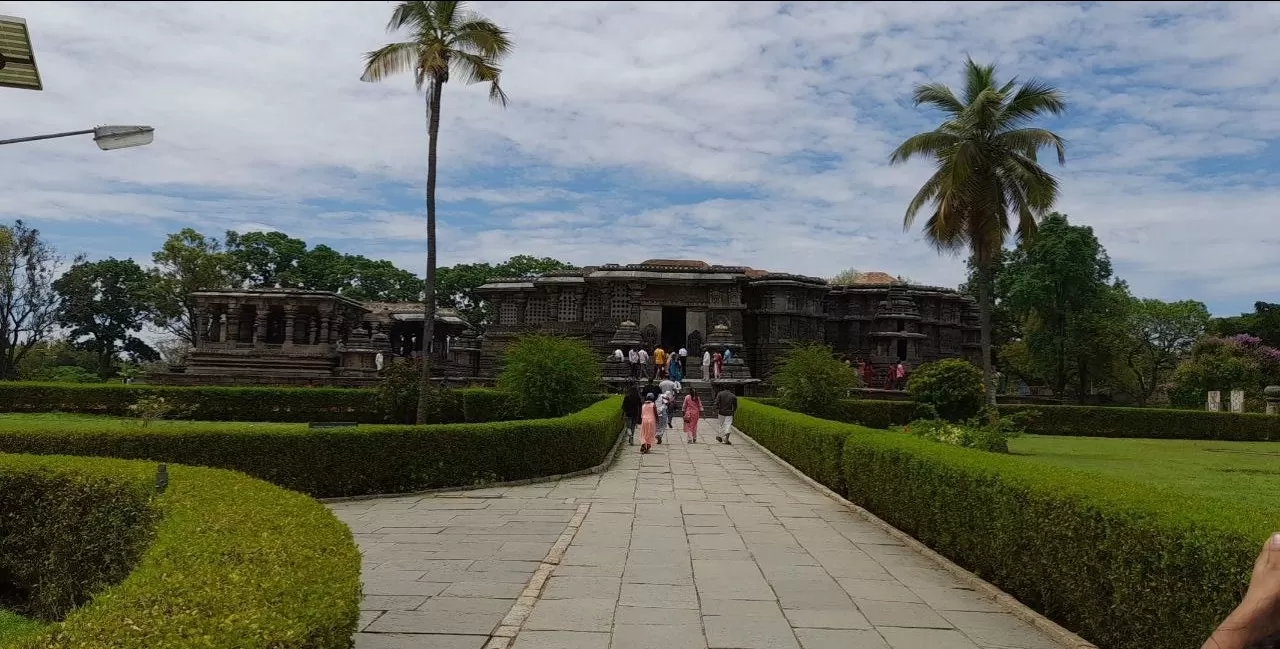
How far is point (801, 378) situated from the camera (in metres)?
22.3

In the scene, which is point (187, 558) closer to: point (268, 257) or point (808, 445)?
point (808, 445)

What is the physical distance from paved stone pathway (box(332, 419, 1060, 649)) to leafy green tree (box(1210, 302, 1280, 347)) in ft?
161

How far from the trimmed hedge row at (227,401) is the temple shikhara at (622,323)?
21.5 feet

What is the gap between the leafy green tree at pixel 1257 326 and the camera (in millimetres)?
47438

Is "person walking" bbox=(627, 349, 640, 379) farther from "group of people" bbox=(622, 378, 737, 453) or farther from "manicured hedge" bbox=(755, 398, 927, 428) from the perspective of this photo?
"group of people" bbox=(622, 378, 737, 453)

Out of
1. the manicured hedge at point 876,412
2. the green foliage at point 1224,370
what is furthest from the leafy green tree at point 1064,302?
the manicured hedge at point 876,412

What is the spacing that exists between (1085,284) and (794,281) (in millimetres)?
13718

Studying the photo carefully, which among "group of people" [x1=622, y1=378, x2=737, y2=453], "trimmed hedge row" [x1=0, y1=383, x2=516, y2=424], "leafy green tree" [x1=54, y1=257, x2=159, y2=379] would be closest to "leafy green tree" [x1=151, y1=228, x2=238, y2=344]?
"leafy green tree" [x1=54, y1=257, x2=159, y2=379]

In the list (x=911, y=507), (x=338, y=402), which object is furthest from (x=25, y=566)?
(x=338, y=402)

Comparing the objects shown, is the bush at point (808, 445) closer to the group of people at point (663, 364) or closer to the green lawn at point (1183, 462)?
the green lawn at point (1183, 462)

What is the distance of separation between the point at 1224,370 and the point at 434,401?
37.3 metres

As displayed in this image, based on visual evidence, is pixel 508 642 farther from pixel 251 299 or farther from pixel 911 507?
pixel 251 299

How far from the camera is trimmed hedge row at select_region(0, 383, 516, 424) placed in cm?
2491

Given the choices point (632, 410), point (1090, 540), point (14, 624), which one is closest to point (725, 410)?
point (632, 410)
